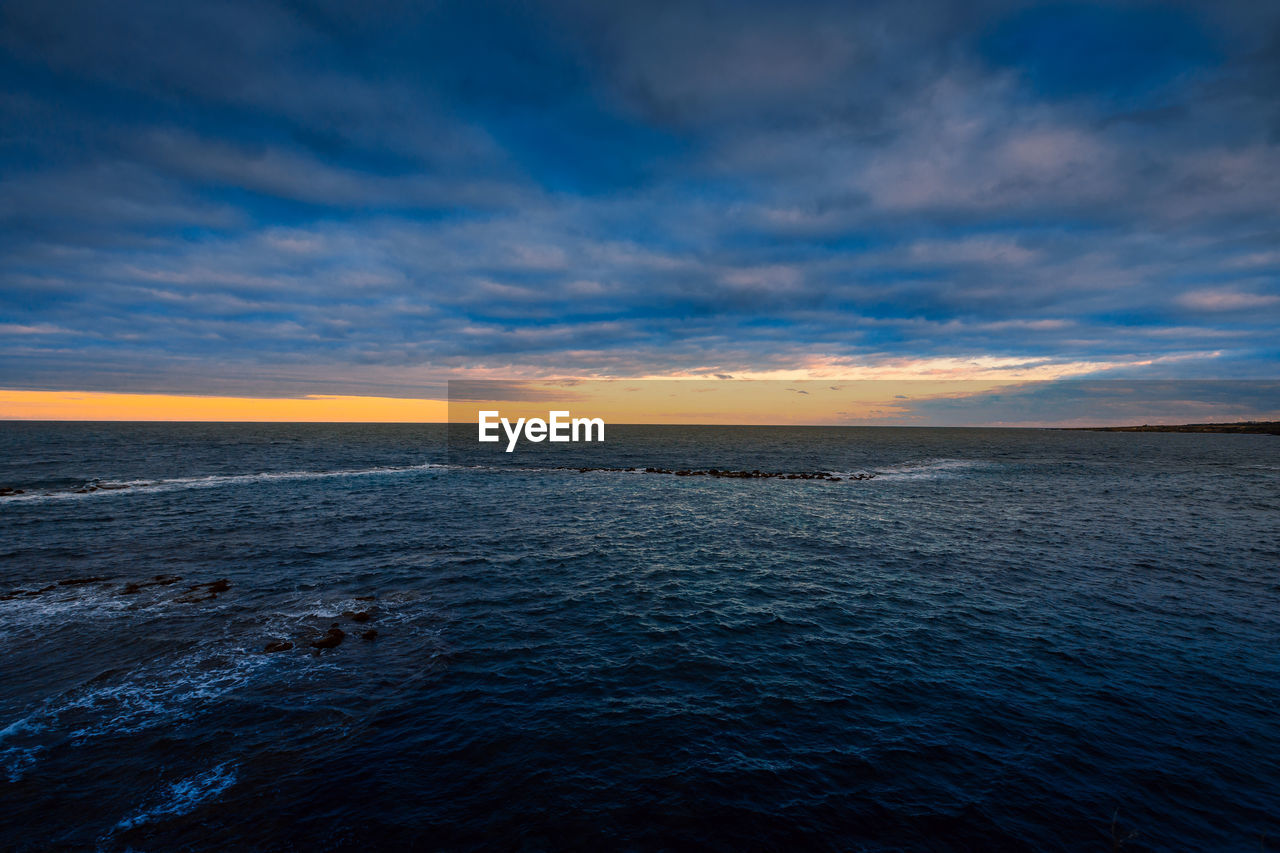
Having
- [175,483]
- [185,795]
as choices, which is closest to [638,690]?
[185,795]

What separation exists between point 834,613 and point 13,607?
132 ft

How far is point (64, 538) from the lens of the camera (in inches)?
1599

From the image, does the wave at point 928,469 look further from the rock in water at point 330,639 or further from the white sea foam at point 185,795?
the white sea foam at point 185,795

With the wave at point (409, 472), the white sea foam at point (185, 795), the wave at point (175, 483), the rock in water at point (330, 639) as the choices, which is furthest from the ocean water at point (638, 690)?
the wave at point (409, 472)

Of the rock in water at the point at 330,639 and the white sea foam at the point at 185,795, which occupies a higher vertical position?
the rock in water at the point at 330,639

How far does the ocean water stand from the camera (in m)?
13.4

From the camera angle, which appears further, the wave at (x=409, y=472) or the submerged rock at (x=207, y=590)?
the wave at (x=409, y=472)

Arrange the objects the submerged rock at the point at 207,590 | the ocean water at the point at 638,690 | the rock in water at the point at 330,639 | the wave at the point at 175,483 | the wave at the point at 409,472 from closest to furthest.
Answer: the ocean water at the point at 638,690 < the rock in water at the point at 330,639 < the submerged rock at the point at 207,590 < the wave at the point at 175,483 < the wave at the point at 409,472

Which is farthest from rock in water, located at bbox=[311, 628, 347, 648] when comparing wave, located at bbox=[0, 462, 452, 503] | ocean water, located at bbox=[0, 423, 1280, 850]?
wave, located at bbox=[0, 462, 452, 503]

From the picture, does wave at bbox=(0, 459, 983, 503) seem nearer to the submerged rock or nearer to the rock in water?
the submerged rock

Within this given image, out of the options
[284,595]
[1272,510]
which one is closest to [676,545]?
[284,595]

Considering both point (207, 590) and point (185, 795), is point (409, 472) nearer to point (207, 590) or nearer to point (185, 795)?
point (207, 590)

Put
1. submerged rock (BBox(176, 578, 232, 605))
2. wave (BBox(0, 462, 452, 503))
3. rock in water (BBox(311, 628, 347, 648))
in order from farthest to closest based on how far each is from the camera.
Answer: wave (BBox(0, 462, 452, 503)) < submerged rock (BBox(176, 578, 232, 605)) < rock in water (BBox(311, 628, 347, 648))

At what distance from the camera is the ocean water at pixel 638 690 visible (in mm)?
13445
